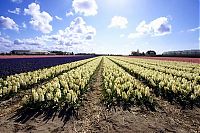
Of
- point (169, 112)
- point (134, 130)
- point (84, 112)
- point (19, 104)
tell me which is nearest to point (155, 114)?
point (169, 112)

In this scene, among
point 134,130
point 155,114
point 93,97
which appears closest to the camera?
point 134,130

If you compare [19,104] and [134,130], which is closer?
[134,130]

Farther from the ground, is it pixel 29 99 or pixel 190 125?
pixel 29 99

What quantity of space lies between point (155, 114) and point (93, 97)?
3.06 m

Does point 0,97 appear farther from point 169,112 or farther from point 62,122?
point 169,112

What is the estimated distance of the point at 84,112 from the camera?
7473 mm

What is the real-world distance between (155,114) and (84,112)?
230cm

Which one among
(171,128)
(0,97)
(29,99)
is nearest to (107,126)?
(171,128)

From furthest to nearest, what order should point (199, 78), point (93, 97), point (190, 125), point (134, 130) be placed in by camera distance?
1. point (199, 78)
2. point (93, 97)
3. point (190, 125)
4. point (134, 130)

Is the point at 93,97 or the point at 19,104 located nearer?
the point at 19,104

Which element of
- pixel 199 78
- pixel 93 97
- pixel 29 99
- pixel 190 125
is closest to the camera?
pixel 190 125

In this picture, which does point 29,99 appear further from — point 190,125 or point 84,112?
point 190,125

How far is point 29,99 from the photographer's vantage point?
26.3 ft

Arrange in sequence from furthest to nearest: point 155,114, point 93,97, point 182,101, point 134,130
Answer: point 93,97, point 182,101, point 155,114, point 134,130
